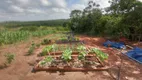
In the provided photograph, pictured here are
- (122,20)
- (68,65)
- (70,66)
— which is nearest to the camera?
(70,66)

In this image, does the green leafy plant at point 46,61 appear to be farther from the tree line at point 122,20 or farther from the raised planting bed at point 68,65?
the tree line at point 122,20

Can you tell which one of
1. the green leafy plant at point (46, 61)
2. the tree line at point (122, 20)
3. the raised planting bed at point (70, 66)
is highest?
the tree line at point (122, 20)

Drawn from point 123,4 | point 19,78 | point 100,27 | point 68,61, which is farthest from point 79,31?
point 19,78

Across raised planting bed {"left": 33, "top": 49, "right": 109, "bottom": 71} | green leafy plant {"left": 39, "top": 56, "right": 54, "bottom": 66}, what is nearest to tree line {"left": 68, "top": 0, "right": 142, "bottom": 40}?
raised planting bed {"left": 33, "top": 49, "right": 109, "bottom": 71}

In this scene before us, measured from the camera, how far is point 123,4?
42.4 feet

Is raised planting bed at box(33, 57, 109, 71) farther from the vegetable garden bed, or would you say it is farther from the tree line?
the tree line

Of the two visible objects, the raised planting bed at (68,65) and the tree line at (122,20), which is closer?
the raised planting bed at (68,65)

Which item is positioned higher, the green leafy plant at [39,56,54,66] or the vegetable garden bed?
the green leafy plant at [39,56,54,66]

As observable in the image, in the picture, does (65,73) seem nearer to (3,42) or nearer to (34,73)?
(34,73)

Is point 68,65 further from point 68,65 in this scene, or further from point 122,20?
point 122,20

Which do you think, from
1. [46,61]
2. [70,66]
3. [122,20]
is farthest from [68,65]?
[122,20]

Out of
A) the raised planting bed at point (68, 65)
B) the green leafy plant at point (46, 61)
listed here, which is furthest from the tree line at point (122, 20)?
the green leafy plant at point (46, 61)

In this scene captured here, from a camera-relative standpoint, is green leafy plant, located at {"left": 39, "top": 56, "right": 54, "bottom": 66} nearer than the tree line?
Yes

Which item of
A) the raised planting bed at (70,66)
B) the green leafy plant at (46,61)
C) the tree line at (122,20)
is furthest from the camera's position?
the tree line at (122,20)
